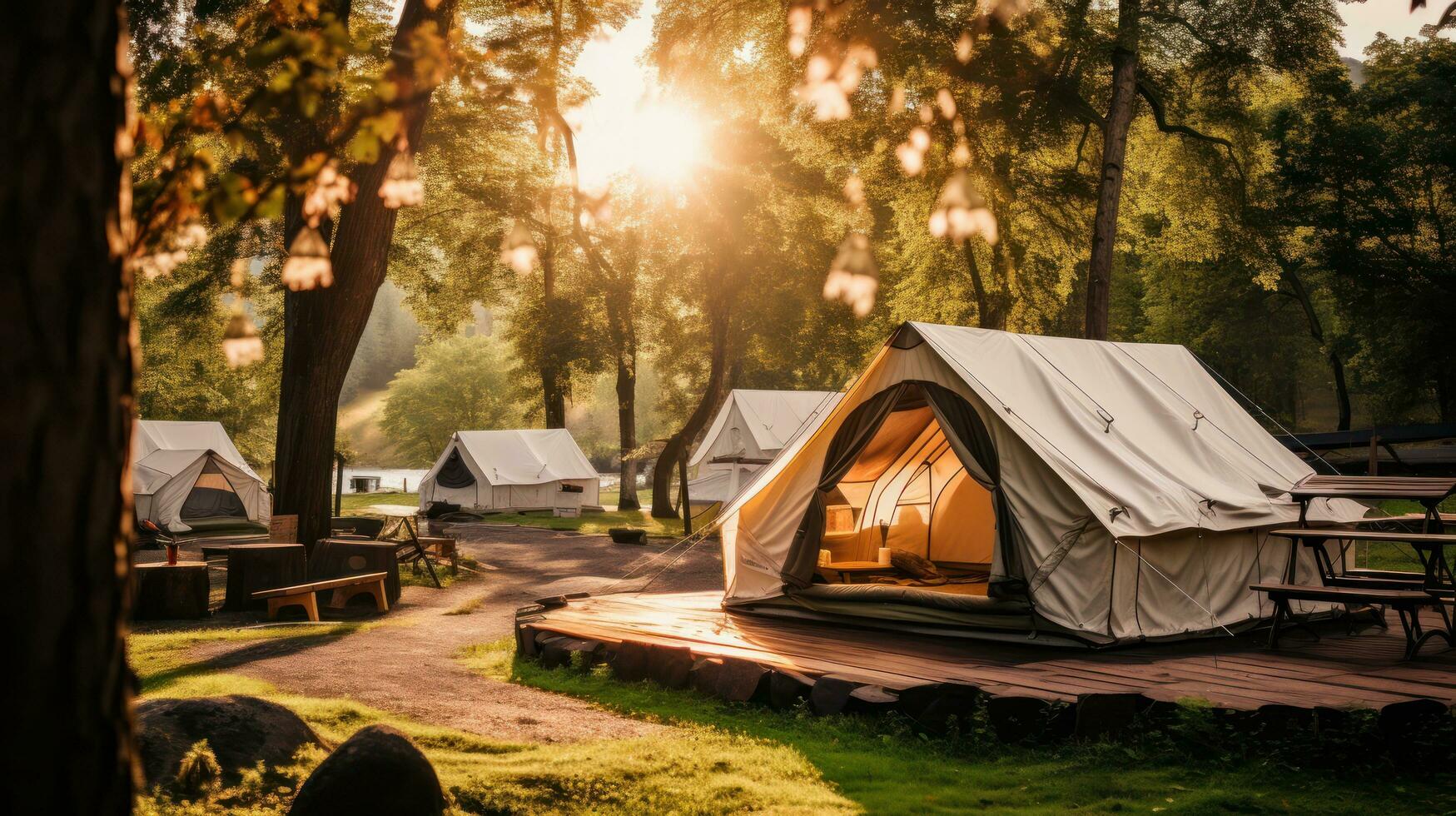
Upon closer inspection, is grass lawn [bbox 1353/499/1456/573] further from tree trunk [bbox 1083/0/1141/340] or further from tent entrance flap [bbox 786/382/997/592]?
tent entrance flap [bbox 786/382/997/592]

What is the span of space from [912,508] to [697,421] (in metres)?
15.0

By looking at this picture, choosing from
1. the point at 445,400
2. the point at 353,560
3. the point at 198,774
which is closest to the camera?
the point at 198,774

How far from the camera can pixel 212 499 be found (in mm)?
25391

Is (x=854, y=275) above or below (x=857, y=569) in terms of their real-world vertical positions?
above

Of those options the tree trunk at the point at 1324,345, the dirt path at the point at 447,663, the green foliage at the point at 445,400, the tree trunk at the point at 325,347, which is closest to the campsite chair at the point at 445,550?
the dirt path at the point at 447,663

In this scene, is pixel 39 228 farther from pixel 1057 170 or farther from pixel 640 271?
pixel 640 271

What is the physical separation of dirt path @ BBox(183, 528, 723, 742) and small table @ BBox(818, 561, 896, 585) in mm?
3086

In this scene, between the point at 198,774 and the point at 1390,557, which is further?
the point at 1390,557

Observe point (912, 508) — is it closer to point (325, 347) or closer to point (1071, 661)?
point (1071, 661)

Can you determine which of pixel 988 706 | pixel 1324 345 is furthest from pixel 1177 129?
pixel 1324 345

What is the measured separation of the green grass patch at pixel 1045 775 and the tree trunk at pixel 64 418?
12.3ft

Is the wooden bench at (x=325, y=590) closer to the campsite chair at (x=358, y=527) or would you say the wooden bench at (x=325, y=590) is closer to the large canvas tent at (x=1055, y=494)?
the large canvas tent at (x=1055, y=494)

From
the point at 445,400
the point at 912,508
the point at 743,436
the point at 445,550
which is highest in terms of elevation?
the point at 445,400

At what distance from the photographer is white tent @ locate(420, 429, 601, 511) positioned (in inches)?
1169
